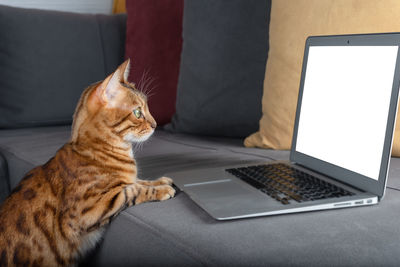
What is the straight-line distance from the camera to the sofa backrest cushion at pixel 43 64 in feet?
6.14

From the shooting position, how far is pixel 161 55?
1.92 m

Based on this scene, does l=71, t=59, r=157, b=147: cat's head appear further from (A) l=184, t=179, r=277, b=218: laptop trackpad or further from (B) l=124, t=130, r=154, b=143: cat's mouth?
(A) l=184, t=179, r=277, b=218: laptop trackpad

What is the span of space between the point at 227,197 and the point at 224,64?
815mm

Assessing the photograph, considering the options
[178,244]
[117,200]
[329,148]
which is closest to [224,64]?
[329,148]

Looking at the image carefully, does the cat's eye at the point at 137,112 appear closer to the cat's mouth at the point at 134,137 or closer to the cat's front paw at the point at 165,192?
the cat's mouth at the point at 134,137

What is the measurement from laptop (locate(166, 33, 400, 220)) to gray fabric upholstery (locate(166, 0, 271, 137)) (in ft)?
1.37

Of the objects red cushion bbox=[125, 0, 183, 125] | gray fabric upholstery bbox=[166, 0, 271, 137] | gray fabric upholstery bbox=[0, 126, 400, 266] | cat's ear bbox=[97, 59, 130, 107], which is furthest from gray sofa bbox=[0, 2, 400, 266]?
red cushion bbox=[125, 0, 183, 125]

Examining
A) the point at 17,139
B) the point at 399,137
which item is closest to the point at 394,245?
the point at 399,137

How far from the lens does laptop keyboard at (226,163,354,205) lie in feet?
2.90

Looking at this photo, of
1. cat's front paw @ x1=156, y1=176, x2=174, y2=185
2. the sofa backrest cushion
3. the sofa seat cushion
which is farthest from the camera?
the sofa backrest cushion

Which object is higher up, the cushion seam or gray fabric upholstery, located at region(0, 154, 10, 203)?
the cushion seam

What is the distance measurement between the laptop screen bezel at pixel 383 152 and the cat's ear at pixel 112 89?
48cm

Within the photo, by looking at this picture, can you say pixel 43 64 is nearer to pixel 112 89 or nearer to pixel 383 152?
pixel 112 89

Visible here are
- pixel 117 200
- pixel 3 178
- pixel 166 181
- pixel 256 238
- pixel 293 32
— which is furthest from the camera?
pixel 3 178
